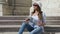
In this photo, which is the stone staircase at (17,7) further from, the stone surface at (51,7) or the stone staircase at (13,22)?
the stone staircase at (13,22)

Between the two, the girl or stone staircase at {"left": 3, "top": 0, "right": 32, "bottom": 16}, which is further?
stone staircase at {"left": 3, "top": 0, "right": 32, "bottom": 16}

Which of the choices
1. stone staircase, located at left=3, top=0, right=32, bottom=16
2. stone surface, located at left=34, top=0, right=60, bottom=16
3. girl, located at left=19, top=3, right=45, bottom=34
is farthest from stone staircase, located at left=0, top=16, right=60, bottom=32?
stone staircase, located at left=3, top=0, right=32, bottom=16

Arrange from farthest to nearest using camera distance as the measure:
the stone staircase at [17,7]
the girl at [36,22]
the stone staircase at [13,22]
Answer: the stone staircase at [17,7]
the stone staircase at [13,22]
the girl at [36,22]

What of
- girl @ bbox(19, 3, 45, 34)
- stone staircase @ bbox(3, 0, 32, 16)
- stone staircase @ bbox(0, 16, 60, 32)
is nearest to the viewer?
girl @ bbox(19, 3, 45, 34)

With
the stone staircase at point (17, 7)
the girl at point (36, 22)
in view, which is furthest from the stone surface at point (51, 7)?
the girl at point (36, 22)

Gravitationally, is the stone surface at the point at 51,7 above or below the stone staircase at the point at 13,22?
above

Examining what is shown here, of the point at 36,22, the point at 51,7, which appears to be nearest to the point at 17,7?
the point at 51,7

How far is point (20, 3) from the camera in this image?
635 inches

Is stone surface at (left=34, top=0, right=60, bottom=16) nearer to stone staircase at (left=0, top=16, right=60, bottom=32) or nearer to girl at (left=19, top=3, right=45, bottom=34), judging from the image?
stone staircase at (left=0, top=16, right=60, bottom=32)

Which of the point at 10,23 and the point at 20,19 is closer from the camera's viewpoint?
the point at 10,23

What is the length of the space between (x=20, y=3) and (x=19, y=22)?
20.2 ft

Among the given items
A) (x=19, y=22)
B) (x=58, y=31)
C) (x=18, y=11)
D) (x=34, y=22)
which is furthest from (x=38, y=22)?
(x=18, y=11)

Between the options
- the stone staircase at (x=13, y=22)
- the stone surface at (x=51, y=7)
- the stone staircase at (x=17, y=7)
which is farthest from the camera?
the stone staircase at (x=17, y=7)

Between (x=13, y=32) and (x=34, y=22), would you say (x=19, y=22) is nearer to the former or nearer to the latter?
(x=13, y=32)
